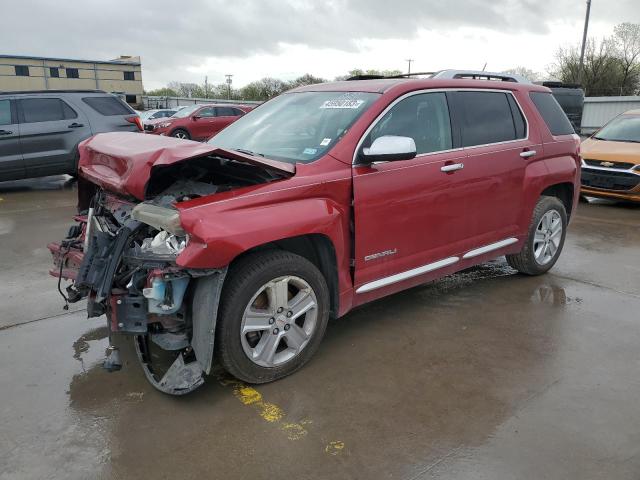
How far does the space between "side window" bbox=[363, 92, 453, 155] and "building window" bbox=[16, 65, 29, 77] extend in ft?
182

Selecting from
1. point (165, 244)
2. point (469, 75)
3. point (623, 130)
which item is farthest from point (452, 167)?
point (623, 130)

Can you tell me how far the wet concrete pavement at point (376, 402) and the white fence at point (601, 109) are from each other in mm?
21353

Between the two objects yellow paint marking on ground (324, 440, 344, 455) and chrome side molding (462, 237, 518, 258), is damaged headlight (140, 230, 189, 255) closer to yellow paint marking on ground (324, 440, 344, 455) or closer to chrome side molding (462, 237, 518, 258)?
yellow paint marking on ground (324, 440, 344, 455)

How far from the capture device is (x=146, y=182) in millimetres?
2846

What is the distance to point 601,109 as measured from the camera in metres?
23.4

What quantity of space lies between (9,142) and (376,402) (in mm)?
8682

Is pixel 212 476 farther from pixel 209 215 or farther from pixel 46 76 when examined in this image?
pixel 46 76

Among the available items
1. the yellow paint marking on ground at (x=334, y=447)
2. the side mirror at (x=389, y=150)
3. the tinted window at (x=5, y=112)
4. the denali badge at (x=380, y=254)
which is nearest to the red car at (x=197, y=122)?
the tinted window at (x=5, y=112)

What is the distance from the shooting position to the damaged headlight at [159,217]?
2697 millimetres

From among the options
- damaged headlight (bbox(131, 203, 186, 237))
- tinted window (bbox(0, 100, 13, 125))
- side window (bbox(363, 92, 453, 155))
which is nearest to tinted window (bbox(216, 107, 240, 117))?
tinted window (bbox(0, 100, 13, 125))

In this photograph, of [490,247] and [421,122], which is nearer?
[421,122]

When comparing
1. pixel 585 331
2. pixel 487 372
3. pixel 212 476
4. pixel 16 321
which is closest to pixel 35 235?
pixel 16 321

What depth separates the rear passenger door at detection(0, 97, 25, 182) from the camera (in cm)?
903

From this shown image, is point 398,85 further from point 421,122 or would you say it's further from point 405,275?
point 405,275
